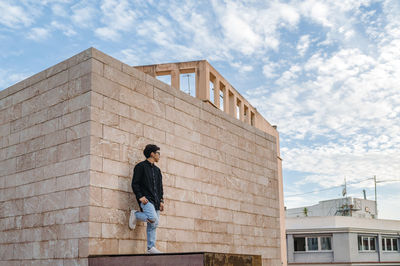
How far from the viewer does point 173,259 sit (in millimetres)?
6676

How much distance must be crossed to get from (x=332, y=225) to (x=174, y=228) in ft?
87.5

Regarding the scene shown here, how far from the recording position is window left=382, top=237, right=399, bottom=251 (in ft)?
117

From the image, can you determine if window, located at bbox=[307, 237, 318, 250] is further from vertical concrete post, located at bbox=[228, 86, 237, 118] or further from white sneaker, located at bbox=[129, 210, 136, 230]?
white sneaker, located at bbox=[129, 210, 136, 230]

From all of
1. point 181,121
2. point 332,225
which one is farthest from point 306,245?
point 181,121

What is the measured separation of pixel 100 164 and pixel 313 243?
28.9m

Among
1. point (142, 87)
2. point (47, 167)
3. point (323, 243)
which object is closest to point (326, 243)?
point (323, 243)

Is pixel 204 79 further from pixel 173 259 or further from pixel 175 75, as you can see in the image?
pixel 173 259

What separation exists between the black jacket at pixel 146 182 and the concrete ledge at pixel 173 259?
114 centimetres

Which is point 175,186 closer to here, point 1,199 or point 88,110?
point 88,110

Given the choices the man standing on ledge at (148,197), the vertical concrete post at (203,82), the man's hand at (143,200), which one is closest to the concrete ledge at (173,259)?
the man standing on ledge at (148,197)

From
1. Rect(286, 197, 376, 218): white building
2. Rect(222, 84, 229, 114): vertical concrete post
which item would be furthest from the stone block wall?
Rect(286, 197, 376, 218): white building

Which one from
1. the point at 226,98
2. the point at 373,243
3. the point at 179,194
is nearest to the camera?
the point at 179,194

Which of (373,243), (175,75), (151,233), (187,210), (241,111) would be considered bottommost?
(373,243)

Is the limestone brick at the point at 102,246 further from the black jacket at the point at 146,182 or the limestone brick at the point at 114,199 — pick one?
the black jacket at the point at 146,182
